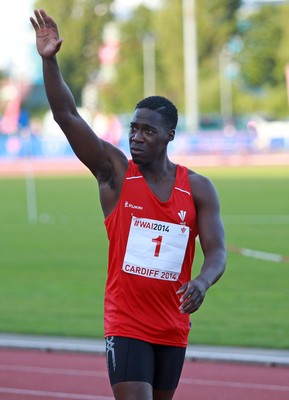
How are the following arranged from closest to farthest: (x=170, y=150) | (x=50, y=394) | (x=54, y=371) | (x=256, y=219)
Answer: (x=50, y=394), (x=54, y=371), (x=256, y=219), (x=170, y=150)

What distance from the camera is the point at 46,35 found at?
5.21 meters

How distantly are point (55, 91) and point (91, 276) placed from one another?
9250 mm

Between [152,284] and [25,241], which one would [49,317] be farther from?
[25,241]

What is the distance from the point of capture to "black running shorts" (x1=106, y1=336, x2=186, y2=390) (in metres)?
4.90

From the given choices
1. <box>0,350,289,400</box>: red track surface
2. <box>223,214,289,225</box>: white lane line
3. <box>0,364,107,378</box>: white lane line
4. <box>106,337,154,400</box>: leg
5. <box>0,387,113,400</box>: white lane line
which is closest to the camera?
<box>106,337,154,400</box>: leg

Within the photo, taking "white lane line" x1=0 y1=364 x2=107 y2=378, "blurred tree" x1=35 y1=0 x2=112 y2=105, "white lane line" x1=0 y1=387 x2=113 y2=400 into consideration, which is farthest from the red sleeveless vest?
"blurred tree" x1=35 y1=0 x2=112 y2=105

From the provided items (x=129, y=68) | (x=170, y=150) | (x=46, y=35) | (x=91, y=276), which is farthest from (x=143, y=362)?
(x=129, y=68)

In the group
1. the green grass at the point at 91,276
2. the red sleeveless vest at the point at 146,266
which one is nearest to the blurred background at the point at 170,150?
the green grass at the point at 91,276

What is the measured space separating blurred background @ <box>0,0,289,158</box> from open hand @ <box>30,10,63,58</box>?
2137 inches

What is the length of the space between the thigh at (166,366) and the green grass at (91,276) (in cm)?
470

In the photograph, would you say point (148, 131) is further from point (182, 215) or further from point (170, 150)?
point (170, 150)

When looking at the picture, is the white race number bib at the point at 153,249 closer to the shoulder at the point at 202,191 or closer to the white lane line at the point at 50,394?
the shoulder at the point at 202,191

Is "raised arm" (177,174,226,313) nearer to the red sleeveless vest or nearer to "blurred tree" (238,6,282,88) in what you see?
the red sleeveless vest

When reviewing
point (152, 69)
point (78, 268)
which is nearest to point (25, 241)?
point (78, 268)
